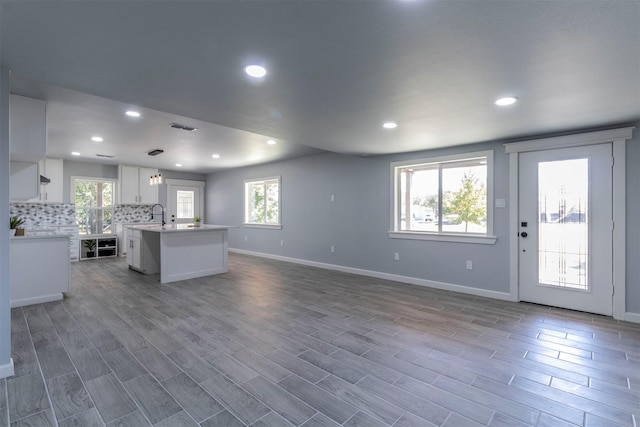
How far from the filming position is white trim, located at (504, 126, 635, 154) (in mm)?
3521

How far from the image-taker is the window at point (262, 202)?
7.82 m

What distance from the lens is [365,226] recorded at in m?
5.89

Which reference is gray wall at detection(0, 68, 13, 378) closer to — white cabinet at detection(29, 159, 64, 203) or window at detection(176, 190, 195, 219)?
white cabinet at detection(29, 159, 64, 203)

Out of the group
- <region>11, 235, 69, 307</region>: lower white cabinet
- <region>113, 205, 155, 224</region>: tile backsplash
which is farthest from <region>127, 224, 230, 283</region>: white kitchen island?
<region>113, 205, 155, 224</region>: tile backsplash

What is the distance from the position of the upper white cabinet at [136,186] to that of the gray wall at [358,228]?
2.41 metres

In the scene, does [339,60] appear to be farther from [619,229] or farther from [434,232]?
[619,229]

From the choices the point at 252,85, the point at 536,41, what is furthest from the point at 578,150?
the point at 252,85

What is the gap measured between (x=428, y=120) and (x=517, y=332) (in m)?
2.38

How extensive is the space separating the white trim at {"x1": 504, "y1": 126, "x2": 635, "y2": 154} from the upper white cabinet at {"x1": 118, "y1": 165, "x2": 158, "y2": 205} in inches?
330

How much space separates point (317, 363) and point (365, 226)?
361cm

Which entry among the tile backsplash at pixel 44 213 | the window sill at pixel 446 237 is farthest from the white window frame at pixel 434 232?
the tile backsplash at pixel 44 213

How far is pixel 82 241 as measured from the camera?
7.68 metres

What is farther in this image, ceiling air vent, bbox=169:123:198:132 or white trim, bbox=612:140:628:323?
ceiling air vent, bbox=169:123:198:132

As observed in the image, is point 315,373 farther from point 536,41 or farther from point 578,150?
point 578,150
